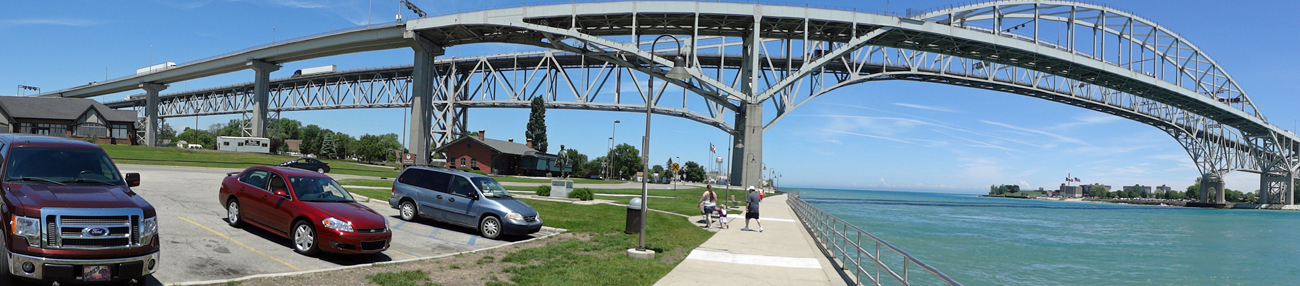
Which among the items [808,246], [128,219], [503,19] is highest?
[503,19]

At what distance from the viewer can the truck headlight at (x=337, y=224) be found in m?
10.7

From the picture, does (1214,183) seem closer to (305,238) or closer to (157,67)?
(305,238)

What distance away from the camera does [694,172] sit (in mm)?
153375

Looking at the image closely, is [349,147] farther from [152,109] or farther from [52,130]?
[52,130]

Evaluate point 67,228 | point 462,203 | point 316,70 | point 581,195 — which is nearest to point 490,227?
point 462,203

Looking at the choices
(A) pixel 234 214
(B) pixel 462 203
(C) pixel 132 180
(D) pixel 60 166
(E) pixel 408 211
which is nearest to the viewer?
(D) pixel 60 166

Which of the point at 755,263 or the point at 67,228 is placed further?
the point at 755,263

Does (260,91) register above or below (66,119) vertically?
above

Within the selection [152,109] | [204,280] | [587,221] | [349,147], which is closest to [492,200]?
[587,221]

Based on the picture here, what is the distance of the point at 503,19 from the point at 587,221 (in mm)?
26935

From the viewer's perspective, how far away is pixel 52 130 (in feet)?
240

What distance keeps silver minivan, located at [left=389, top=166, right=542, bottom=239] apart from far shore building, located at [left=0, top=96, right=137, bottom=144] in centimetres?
7278

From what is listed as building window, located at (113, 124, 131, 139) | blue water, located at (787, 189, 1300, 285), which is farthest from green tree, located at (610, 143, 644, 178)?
blue water, located at (787, 189, 1300, 285)

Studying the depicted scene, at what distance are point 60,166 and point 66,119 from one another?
86.4 meters
